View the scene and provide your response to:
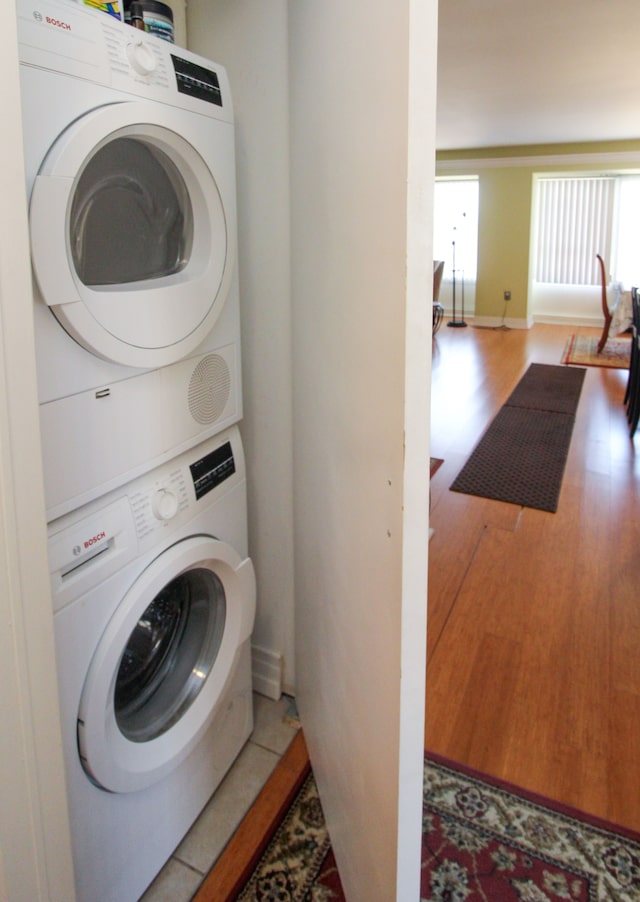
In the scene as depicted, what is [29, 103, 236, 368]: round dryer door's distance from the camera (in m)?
0.97

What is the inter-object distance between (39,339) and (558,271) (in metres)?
9.02

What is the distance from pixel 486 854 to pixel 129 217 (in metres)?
1.52

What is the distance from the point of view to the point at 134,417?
121 centimetres

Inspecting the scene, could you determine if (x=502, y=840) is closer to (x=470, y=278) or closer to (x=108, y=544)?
(x=108, y=544)

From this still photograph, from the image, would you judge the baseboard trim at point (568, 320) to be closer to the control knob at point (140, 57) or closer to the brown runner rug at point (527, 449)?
the brown runner rug at point (527, 449)

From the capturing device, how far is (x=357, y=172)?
0.93m

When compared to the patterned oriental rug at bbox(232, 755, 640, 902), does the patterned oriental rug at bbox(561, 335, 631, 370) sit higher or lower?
higher

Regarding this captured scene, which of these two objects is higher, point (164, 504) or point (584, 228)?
point (584, 228)

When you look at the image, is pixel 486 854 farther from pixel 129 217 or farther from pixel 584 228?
pixel 584 228

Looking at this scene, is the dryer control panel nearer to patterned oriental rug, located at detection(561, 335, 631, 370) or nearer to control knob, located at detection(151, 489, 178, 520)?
control knob, located at detection(151, 489, 178, 520)

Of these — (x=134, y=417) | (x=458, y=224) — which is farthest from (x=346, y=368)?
(x=458, y=224)

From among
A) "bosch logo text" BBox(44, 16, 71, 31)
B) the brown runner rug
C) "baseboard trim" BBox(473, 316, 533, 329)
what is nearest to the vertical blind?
"baseboard trim" BBox(473, 316, 533, 329)

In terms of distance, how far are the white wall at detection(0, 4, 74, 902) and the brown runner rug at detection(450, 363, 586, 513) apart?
9.45 feet

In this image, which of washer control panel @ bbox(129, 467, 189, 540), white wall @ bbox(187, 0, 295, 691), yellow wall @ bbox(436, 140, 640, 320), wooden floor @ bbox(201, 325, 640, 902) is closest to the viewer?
washer control panel @ bbox(129, 467, 189, 540)
